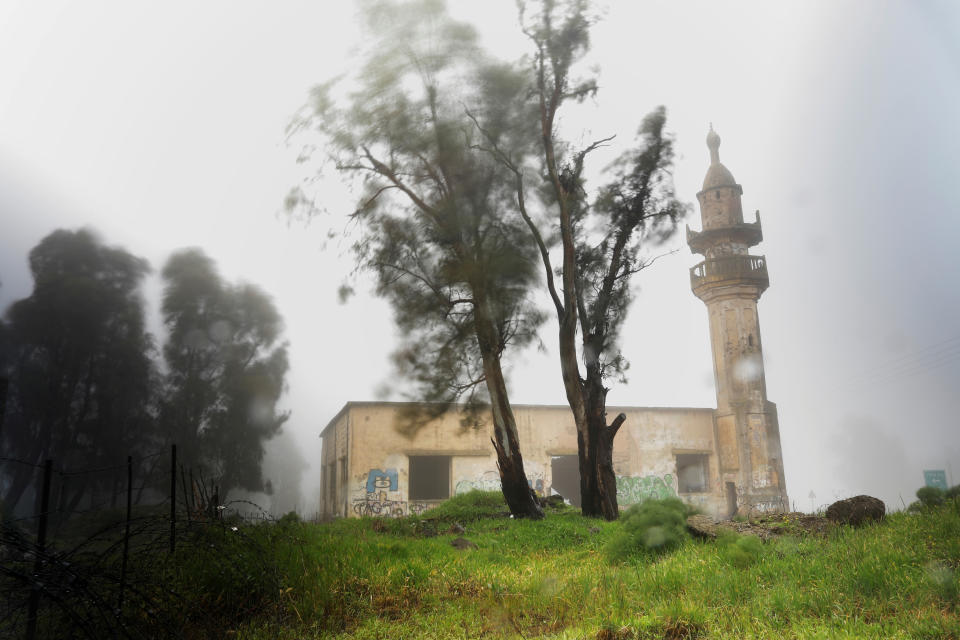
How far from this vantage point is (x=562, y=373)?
12898 mm

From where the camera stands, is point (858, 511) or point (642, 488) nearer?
point (858, 511)

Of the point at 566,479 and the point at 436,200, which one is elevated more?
the point at 436,200

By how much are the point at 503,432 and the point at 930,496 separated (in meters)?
7.21

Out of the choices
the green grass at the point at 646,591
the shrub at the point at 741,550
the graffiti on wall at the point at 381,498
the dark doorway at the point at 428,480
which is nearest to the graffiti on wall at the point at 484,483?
the graffiti on wall at the point at 381,498

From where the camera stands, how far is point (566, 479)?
25.9 meters

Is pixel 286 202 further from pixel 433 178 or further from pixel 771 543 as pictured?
pixel 771 543

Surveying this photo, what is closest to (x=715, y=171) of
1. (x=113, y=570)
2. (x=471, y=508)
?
(x=471, y=508)

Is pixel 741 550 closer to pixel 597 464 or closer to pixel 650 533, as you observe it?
pixel 650 533

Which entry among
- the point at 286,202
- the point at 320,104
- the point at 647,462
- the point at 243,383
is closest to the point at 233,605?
the point at 243,383

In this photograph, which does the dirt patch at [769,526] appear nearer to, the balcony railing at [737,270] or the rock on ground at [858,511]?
the rock on ground at [858,511]

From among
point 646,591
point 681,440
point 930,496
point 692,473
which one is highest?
point 681,440

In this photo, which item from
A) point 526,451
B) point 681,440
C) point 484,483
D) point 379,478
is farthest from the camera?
point 681,440

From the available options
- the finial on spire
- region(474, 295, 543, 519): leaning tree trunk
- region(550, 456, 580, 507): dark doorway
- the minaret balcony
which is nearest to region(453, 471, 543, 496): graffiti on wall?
region(550, 456, 580, 507): dark doorway

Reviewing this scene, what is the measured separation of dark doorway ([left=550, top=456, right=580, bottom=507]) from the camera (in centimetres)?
2514
